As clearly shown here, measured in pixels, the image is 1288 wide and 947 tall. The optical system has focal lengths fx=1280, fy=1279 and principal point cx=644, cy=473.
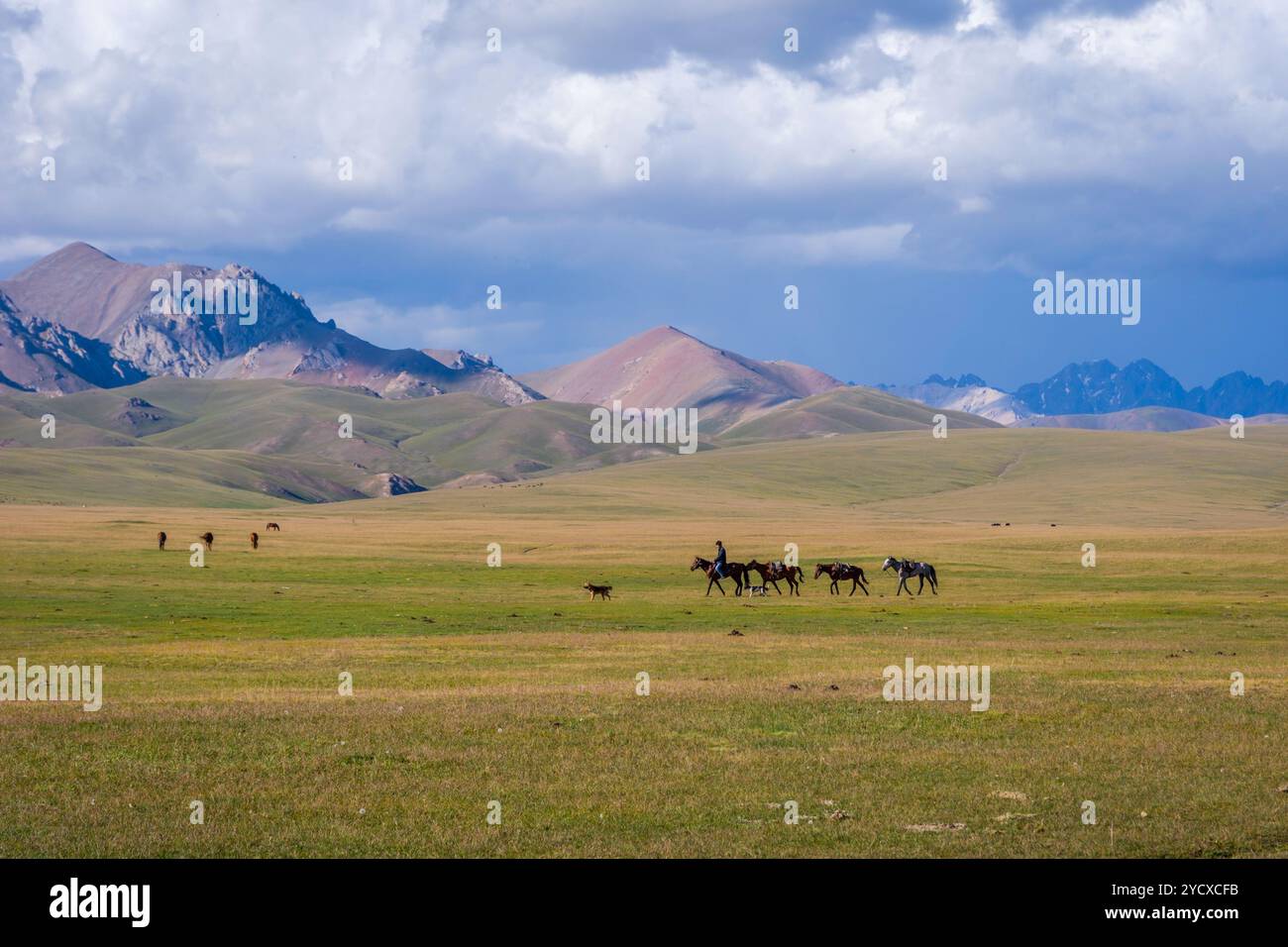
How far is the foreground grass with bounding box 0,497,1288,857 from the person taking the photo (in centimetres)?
1573

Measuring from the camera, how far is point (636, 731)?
2266 cm

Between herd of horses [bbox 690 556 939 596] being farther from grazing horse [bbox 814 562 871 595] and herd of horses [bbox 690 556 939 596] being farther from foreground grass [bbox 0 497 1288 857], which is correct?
foreground grass [bbox 0 497 1288 857]

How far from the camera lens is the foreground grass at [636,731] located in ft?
51.6
